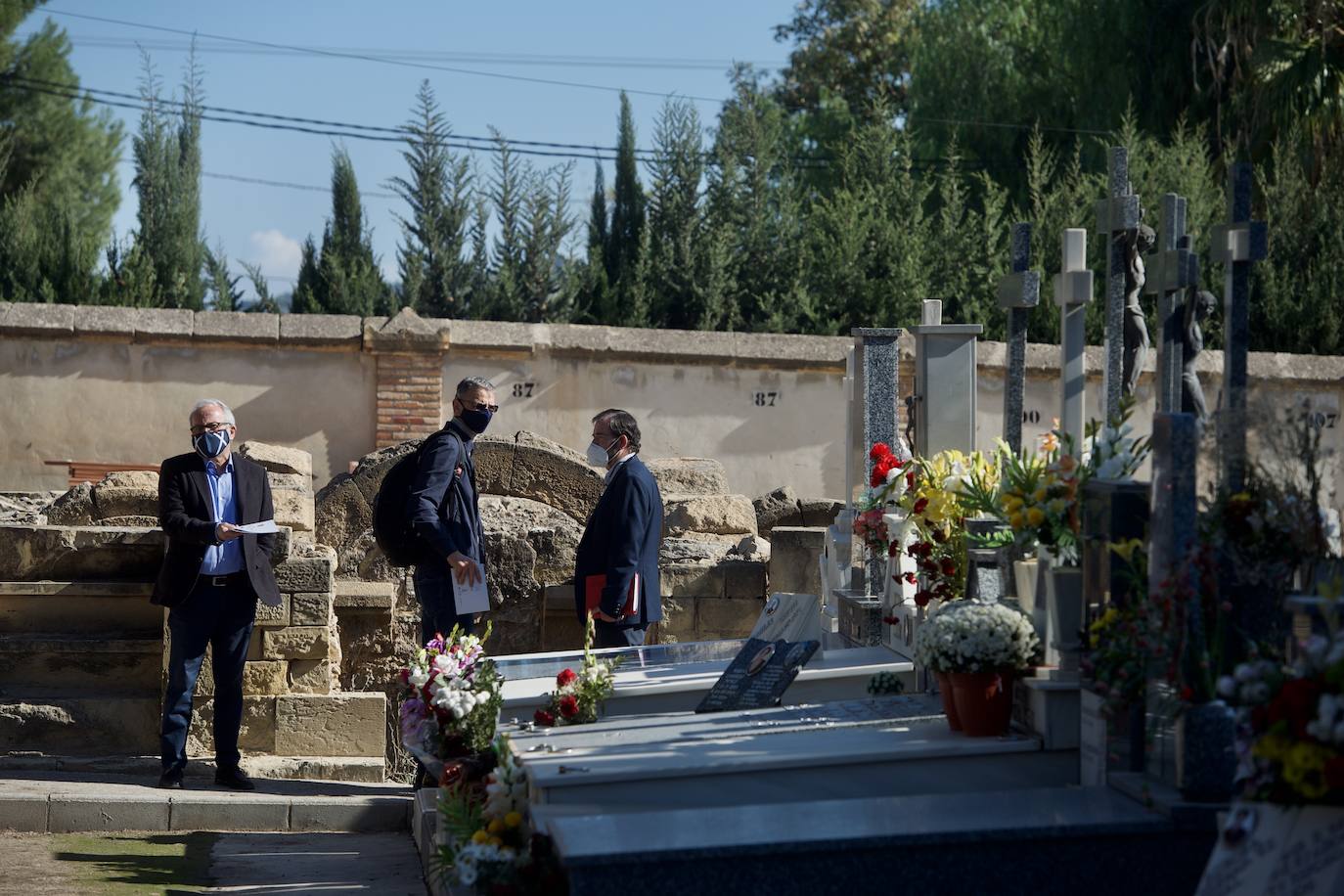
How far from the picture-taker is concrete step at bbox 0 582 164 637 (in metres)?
7.71

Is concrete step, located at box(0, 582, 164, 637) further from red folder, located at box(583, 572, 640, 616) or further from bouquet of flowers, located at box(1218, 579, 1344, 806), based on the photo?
bouquet of flowers, located at box(1218, 579, 1344, 806)

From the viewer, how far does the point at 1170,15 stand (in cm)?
1922

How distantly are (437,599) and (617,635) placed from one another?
86 cm

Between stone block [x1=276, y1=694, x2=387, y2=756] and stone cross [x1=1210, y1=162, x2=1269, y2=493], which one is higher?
stone cross [x1=1210, y1=162, x2=1269, y2=493]

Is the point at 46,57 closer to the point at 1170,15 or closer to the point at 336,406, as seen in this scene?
the point at 336,406

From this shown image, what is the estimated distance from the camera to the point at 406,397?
13516mm

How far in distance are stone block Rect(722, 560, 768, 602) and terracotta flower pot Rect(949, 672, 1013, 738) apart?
3.82 metres

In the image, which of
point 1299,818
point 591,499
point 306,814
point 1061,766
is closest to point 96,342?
point 591,499

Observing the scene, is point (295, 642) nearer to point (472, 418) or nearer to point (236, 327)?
point (472, 418)

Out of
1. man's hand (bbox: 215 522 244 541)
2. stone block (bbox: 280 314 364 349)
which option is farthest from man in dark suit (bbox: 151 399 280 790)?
stone block (bbox: 280 314 364 349)

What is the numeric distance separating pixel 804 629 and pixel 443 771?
230 centimetres

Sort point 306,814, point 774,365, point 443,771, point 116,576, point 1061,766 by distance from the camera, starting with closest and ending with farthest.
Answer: point 1061,766 < point 443,771 < point 306,814 < point 116,576 < point 774,365

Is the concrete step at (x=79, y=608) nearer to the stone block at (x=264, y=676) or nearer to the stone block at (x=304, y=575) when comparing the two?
the stone block at (x=264, y=676)

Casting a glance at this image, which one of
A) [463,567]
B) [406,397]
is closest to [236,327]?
[406,397]
